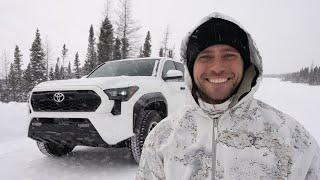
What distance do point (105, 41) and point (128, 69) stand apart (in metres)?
33.5

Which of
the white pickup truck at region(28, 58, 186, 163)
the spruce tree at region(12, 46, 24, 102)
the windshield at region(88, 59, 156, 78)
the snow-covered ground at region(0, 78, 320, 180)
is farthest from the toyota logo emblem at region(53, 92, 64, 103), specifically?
the spruce tree at region(12, 46, 24, 102)

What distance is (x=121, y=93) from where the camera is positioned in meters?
4.91

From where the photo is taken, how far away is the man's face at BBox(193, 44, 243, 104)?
5.56 feet

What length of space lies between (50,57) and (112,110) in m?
78.1

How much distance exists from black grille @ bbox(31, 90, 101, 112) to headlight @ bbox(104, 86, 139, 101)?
0.17m

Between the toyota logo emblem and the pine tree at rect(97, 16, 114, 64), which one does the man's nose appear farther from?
the pine tree at rect(97, 16, 114, 64)

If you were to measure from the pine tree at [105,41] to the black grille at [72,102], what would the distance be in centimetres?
3424

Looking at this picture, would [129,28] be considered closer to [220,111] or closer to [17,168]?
[17,168]

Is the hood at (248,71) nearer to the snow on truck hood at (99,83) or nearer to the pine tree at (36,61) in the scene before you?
the snow on truck hood at (99,83)

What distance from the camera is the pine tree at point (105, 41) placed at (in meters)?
38.5

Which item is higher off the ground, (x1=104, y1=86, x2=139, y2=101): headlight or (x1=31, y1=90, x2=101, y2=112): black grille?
(x1=104, y1=86, x2=139, y2=101): headlight

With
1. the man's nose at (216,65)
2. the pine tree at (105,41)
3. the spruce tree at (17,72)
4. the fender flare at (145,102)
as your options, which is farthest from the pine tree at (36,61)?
the man's nose at (216,65)

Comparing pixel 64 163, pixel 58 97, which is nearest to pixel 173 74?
pixel 58 97

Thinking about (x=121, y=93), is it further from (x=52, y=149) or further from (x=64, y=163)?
Answer: (x=52, y=149)
